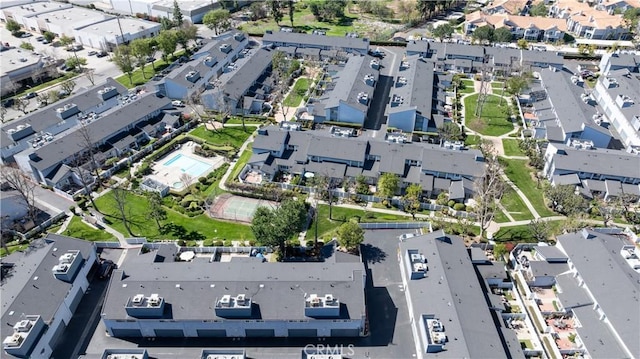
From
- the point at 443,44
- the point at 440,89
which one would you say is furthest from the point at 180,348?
the point at 443,44

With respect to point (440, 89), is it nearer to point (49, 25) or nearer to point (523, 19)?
point (523, 19)

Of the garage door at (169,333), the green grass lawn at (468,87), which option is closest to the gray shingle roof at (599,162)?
the green grass lawn at (468,87)

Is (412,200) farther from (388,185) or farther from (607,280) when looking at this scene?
(607,280)

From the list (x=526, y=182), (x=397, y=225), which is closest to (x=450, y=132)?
(x=526, y=182)

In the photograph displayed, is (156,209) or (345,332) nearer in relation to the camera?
(345,332)

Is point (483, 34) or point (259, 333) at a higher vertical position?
point (483, 34)

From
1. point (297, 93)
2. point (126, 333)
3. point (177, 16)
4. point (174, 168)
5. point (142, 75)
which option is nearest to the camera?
point (126, 333)
